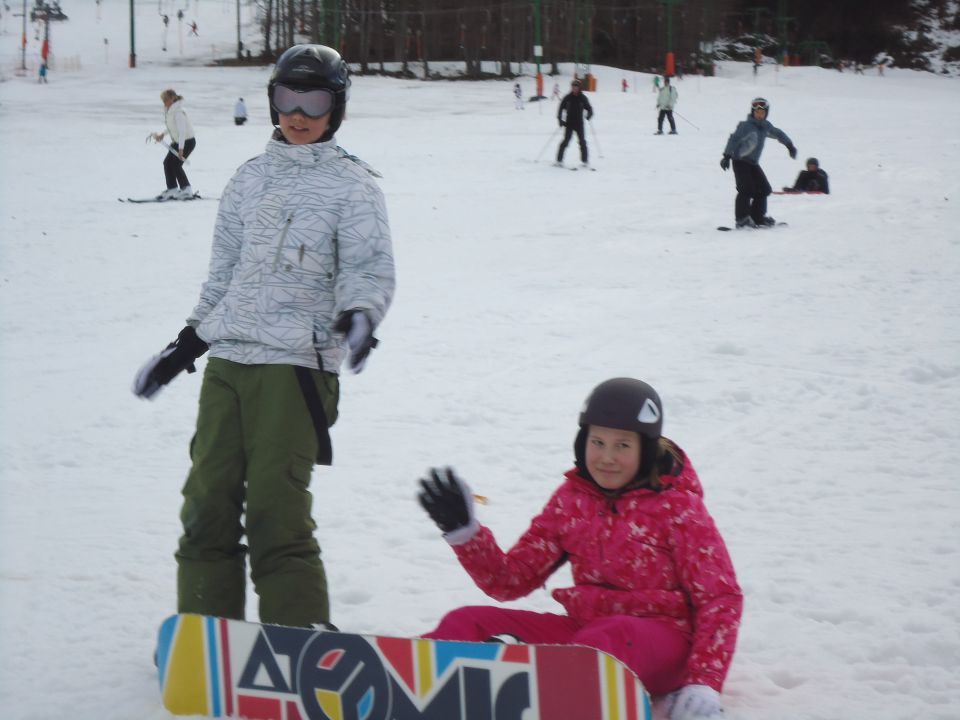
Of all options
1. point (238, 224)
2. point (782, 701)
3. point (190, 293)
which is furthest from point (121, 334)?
point (782, 701)

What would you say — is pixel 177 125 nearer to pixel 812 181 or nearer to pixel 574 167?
pixel 574 167

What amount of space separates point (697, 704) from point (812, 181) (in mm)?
12817

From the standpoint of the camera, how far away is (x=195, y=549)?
2861mm

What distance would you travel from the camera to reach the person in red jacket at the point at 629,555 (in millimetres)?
2682

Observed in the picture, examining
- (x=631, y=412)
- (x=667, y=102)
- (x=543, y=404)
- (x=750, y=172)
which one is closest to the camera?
(x=631, y=412)

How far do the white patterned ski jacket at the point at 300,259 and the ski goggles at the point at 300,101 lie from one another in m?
0.09

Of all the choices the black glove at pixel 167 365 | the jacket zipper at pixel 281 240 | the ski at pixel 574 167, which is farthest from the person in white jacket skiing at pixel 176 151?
the jacket zipper at pixel 281 240

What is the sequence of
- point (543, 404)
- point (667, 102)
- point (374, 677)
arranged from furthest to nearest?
1. point (667, 102)
2. point (543, 404)
3. point (374, 677)

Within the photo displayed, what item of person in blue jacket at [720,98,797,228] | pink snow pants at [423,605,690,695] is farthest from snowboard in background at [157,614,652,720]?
person in blue jacket at [720,98,797,228]

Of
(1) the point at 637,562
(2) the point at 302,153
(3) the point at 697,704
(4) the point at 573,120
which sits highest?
(4) the point at 573,120

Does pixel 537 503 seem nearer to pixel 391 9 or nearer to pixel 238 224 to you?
pixel 238 224

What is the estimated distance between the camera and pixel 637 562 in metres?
2.79

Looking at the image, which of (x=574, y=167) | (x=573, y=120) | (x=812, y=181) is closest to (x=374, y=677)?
(x=812, y=181)

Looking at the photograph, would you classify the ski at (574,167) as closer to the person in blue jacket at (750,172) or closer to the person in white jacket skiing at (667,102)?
the person in blue jacket at (750,172)
